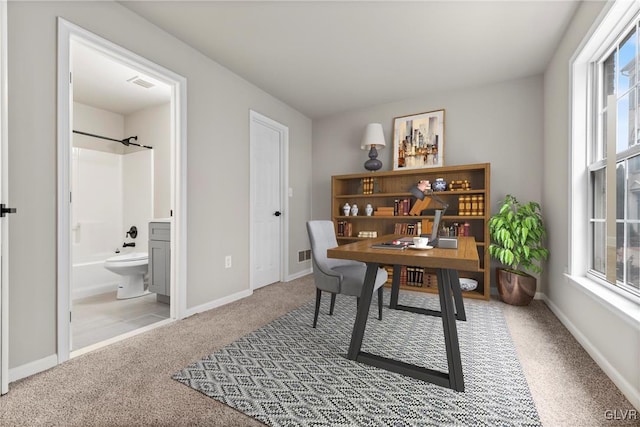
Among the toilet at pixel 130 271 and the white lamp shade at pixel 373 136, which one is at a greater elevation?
the white lamp shade at pixel 373 136

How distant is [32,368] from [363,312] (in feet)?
6.31

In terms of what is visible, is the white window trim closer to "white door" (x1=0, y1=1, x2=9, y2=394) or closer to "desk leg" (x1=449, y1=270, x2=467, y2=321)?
"desk leg" (x1=449, y1=270, x2=467, y2=321)

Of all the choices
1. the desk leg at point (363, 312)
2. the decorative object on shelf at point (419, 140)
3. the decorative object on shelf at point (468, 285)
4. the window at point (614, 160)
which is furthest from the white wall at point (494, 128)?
the desk leg at point (363, 312)

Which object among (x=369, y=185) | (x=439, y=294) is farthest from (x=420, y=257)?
(x=369, y=185)

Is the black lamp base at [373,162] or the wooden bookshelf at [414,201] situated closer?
the wooden bookshelf at [414,201]

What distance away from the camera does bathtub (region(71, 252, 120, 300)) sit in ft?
11.1

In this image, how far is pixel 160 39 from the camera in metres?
2.42

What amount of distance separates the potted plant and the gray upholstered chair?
4.63 ft

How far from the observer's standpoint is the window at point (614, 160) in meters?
1.68

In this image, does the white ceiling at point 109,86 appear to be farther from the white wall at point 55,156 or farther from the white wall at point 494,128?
the white wall at point 494,128

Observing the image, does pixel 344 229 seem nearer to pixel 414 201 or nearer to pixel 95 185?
pixel 414 201

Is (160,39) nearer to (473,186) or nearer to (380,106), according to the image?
(380,106)

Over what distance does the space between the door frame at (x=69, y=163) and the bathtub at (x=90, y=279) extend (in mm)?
1699

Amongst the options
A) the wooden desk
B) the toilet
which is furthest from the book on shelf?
the toilet
